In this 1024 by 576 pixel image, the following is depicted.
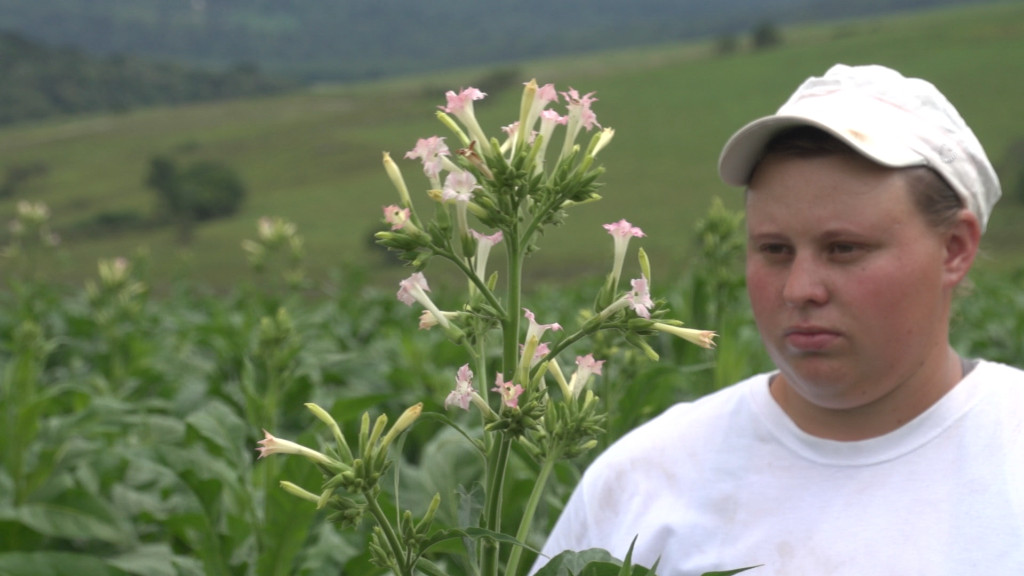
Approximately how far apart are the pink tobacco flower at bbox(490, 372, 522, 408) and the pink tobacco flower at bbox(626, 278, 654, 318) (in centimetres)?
21

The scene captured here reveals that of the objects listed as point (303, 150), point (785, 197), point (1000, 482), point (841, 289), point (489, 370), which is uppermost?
point (785, 197)

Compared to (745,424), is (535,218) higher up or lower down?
higher up

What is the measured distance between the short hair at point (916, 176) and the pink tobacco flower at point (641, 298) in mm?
686

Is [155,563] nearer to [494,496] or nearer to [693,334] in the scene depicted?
[494,496]

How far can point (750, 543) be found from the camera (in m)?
2.02

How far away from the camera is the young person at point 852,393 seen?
6.33 ft

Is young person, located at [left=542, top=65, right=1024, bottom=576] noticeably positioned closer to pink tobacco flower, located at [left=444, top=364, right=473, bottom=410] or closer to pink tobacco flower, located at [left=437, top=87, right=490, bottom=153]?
pink tobacco flower, located at [left=444, top=364, right=473, bottom=410]

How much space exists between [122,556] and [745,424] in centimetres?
180

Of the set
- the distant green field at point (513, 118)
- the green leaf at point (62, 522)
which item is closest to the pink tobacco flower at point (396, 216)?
the green leaf at point (62, 522)

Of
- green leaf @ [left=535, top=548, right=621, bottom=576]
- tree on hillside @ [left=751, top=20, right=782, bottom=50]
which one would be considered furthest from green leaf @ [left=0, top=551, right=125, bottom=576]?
tree on hillside @ [left=751, top=20, right=782, bottom=50]

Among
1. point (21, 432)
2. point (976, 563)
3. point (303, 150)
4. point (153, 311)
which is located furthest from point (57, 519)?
point (303, 150)

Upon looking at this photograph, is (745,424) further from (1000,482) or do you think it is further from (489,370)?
(489,370)

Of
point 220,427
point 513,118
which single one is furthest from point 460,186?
point 513,118

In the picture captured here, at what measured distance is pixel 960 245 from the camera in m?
2.10
